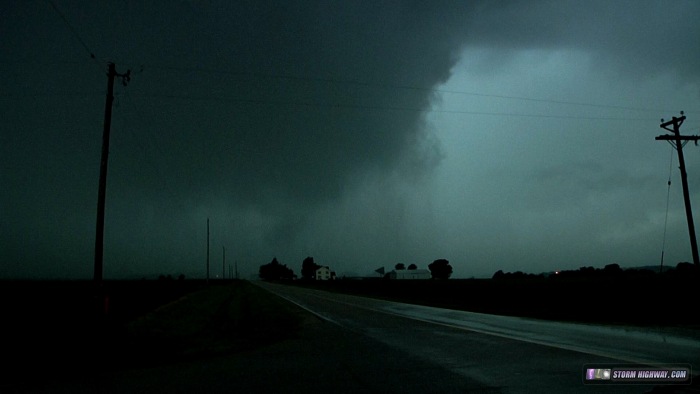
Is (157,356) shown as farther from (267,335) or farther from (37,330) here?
(37,330)

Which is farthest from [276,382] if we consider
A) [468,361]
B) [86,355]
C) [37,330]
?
[37,330]

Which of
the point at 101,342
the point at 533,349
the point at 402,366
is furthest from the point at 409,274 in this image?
the point at 402,366

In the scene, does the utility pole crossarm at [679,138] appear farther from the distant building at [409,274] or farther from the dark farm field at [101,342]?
the distant building at [409,274]

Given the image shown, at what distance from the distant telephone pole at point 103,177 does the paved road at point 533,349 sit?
11435 mm

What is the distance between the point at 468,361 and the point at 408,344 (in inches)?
127

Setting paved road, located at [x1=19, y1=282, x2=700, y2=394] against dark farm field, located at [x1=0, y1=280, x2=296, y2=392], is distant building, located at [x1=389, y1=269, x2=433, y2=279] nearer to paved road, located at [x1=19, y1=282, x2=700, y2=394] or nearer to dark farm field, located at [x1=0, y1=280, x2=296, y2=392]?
dark farm field, located at [x1=0, y1=280, x2=296, y2=392]

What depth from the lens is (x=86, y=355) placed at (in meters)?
13.2

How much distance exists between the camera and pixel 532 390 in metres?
6.97

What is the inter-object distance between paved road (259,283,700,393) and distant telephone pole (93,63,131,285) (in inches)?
450

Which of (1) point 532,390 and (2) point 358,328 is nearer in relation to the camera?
(1) point 532,390

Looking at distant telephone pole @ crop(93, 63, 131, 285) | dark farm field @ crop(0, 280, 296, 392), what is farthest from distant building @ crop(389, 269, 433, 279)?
distant telephone pole @ crop(93, 63, 131, 285)

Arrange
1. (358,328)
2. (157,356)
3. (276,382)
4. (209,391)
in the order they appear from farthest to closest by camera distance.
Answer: (358,328)
(157,356)
(276,382)
(209,391)

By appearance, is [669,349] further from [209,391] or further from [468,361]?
[209,391]

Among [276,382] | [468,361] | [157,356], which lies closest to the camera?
[276,382]
